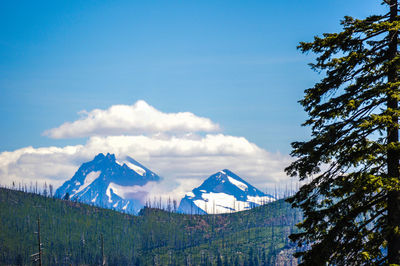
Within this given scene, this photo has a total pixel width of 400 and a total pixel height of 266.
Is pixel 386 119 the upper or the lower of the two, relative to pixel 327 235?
upper

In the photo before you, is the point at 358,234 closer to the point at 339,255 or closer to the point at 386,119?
the point at 339,255

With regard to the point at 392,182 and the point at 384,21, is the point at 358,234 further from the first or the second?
the point at 384,21

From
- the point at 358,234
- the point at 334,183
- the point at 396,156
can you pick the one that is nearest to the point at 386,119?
the point at 396,156

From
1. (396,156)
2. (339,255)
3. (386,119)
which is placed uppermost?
(386,119)

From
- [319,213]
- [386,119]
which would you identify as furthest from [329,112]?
[319,213]

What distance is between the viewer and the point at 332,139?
18.8 meters

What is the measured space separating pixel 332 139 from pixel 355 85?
2.44 meters

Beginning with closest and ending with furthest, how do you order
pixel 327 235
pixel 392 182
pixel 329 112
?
1. pixel 392 182
2. pixel 327 235
3. pixel 329 112

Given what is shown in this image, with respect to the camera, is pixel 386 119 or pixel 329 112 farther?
pixel 329 112

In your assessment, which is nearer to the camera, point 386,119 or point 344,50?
point 386,119

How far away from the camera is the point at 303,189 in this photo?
19.5 meters

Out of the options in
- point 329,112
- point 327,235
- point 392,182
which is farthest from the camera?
point 329,112

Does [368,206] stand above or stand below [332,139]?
below

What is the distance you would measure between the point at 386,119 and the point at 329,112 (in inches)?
102
